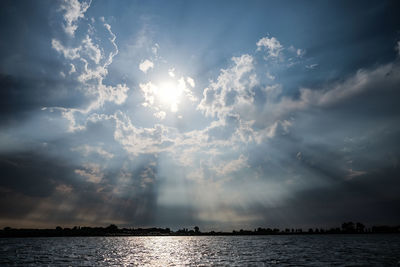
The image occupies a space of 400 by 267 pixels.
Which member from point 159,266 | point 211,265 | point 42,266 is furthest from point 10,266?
point 211,265

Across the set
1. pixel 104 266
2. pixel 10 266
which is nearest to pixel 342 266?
pixel 104 266

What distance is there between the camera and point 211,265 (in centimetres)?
6059

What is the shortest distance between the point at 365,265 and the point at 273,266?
1992cm

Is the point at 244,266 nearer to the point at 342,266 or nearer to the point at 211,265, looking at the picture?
the point at 211,265

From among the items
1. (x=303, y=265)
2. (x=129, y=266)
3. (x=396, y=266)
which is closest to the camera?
(x=396, y=266)

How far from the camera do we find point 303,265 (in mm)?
58531

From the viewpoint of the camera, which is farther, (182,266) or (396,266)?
(182,266)

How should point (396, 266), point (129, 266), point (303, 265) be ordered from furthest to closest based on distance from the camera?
point (129, 266) → point (303, 265) → point (396, 266)

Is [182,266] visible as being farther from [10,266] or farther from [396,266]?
[396,266]

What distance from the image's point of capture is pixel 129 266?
6234 cm

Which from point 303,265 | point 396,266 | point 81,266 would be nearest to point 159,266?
point 81,266

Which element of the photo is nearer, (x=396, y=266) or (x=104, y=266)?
(x=396, y=266)

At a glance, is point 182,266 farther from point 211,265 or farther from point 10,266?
point 10,266

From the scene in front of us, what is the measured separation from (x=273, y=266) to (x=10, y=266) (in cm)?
5801
